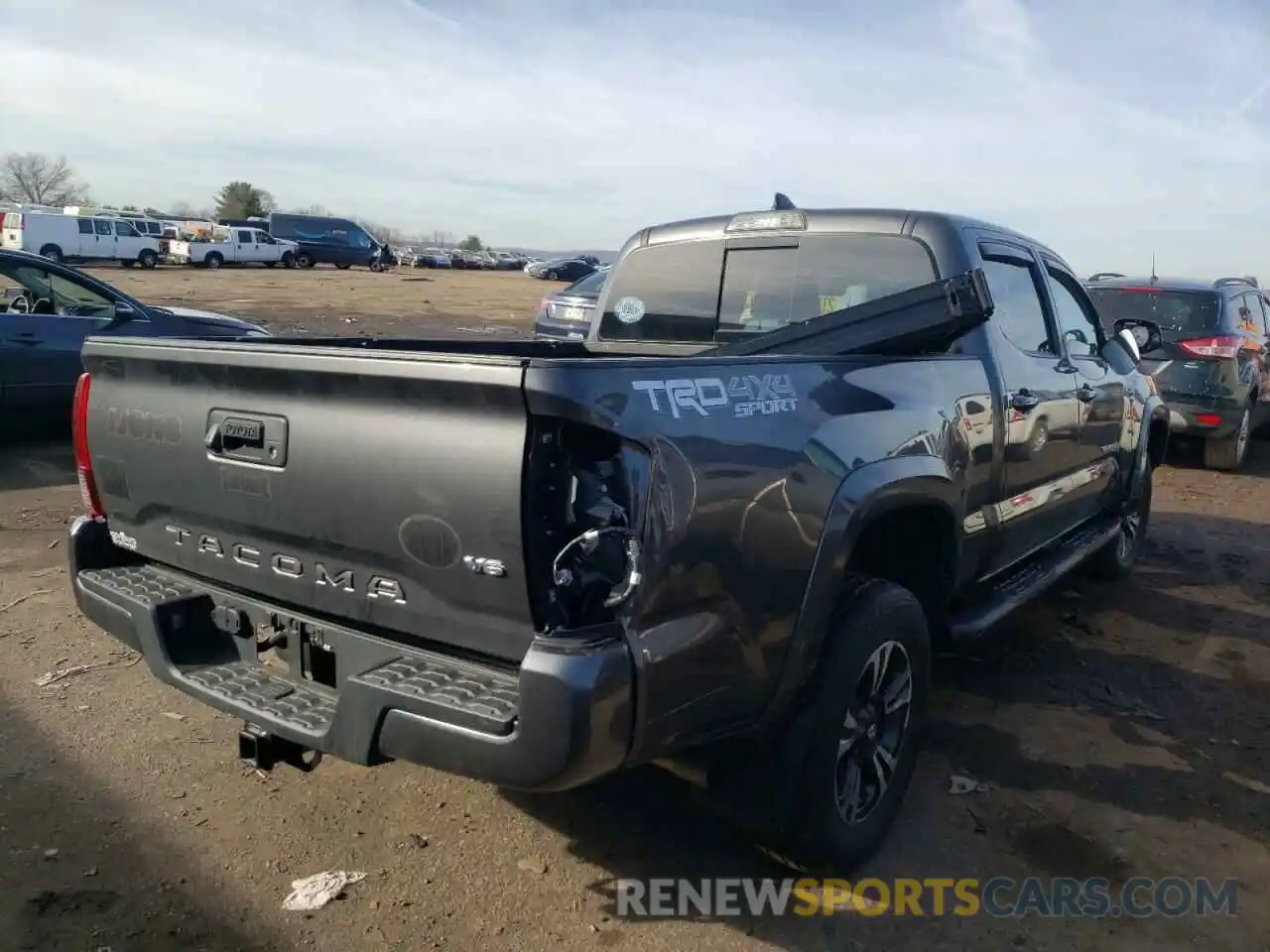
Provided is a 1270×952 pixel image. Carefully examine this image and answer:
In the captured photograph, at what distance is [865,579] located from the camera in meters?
3.19

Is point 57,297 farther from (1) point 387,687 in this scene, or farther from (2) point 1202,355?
(2) point 1202,355

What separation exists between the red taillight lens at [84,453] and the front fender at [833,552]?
2289 mm

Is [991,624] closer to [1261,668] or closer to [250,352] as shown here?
[1261,668]

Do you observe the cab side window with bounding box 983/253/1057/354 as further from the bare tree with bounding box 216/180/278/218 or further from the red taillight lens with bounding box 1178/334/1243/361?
the bare tree with bounding box 216/180/278/218

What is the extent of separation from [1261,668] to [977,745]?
1893mm

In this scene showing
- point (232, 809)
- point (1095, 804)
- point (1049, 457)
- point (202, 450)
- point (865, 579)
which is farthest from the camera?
point (1049, 457)

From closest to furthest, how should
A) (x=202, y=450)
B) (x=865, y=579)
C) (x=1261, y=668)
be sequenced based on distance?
1. (x=202, y=450)
2. (x=865, y=579)
3. (x=1261, y=668)

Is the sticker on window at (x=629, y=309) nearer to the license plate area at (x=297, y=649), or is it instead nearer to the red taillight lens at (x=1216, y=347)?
the license plate area at (x=297, y=649)

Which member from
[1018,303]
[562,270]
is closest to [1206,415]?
[1018,303]

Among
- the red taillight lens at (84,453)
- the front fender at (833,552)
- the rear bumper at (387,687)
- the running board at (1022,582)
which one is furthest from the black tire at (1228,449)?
the red taillight lens at (84,453)

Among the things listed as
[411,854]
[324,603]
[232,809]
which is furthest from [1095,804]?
[232,809]

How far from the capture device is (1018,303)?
4.43m

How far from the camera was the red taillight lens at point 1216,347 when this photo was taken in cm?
928

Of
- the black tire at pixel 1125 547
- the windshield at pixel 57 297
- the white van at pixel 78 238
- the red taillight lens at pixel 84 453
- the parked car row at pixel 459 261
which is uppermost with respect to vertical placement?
the parked car row at pixel 459 261
